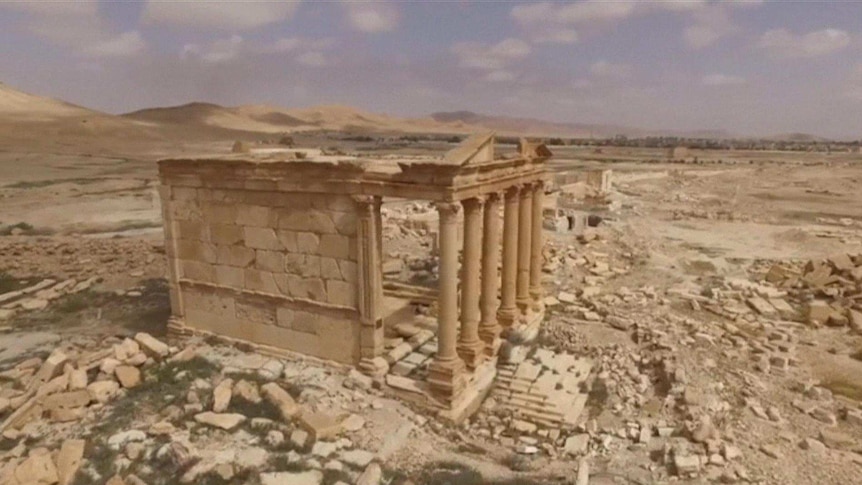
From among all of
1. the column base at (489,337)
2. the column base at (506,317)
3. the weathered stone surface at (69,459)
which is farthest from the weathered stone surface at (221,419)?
the column base at (506,317)

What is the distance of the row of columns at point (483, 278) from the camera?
10.4 meters

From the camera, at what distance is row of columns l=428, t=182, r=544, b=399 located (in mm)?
10438

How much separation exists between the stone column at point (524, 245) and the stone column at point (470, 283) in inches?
102

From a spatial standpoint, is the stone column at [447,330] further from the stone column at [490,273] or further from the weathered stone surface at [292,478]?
the weathered stone surface at [292,478]

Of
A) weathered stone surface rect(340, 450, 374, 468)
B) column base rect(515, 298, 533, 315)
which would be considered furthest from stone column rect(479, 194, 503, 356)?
weathered stone surface rect(340, 450, 374, 468)

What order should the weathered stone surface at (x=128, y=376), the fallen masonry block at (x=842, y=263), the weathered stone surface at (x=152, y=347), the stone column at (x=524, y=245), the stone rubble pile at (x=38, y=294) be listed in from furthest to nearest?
the fallen masonry block at (x=842, y=263) < the stone rubble pile at (x=38, y=294) < the stone column at (x=524, y=245) < the weathered stone surface at (x=152, y=347) < the weathered stone surface at (x=128, y=376)

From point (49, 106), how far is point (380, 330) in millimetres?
109142

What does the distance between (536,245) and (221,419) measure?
26.5 ft

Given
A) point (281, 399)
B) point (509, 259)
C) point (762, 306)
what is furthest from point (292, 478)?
point (762, 306)

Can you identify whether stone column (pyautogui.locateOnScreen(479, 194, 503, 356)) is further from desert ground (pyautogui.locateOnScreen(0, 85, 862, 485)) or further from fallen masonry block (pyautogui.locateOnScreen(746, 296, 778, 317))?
fallen masonry block (pyautogui.locateOnScreen(746, 296, 778, 317))

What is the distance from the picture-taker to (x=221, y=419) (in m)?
9.66

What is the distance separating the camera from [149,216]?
30891 millimetres

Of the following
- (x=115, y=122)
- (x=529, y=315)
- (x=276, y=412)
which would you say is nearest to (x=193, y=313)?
(x=276, y=412)

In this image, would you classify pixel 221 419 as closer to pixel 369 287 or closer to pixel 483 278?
pixel 369 287
